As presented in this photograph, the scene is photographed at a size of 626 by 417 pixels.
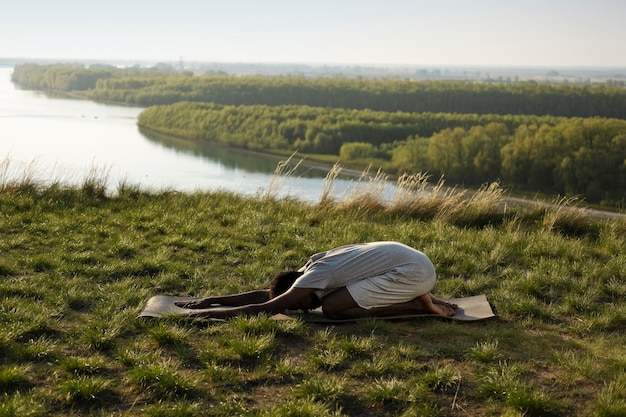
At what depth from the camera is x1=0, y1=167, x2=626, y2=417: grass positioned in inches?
137

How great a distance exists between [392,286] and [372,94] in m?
99.0

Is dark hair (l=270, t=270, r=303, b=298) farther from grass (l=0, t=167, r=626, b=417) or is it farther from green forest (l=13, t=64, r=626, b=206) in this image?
green forest (l=13, t=64, r=626, b=206)

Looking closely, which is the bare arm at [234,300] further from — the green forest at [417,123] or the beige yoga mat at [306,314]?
the green forest at [417,123]

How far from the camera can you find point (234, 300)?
16.2ft

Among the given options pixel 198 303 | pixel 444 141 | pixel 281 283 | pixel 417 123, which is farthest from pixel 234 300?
pixel 417 123

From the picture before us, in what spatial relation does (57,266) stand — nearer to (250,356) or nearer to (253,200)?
(250,356)

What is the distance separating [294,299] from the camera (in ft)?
15.1

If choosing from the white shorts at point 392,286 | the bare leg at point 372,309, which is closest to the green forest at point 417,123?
the bare leg at point 372,309

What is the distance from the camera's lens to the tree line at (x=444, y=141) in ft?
162

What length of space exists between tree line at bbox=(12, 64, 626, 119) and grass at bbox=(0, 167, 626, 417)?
83271 mm

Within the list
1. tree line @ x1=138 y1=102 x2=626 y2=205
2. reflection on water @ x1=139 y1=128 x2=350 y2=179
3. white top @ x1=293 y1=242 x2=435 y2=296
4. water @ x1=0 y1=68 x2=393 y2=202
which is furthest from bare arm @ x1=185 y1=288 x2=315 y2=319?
tree line @ x1=138 y1=102 x2=626 y2=205

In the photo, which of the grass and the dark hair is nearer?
the grass

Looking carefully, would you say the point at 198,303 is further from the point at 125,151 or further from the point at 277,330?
the point at 125,151

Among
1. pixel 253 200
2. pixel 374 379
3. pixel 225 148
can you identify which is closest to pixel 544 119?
pixel 225 148
